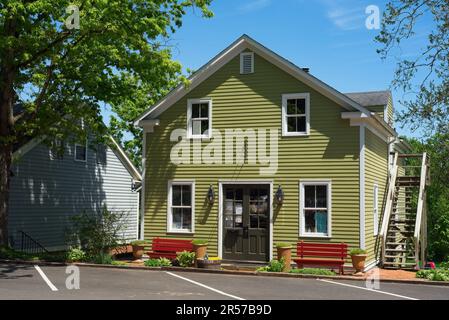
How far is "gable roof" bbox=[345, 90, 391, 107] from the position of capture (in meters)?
23.8

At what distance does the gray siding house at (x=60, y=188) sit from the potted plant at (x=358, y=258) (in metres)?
8.55

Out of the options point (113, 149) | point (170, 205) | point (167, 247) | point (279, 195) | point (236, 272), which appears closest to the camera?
point (236, 272)

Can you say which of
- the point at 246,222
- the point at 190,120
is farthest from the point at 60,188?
the point at 246,222

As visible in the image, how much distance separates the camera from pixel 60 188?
26.3m

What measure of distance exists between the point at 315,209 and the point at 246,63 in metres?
6.02

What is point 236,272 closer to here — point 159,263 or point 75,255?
point 159,263

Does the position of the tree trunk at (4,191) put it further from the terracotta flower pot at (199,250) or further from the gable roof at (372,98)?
the gable roof at (372,98)

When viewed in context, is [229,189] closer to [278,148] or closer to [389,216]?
[278,148]

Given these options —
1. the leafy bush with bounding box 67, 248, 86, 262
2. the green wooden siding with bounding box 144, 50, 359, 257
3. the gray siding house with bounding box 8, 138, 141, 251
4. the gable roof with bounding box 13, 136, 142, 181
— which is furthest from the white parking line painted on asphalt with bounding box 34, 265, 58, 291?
the gable roof with bounding box 13, 136, 142, 181

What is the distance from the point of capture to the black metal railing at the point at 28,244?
2349 centimetres

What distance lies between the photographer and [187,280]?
50.8ft

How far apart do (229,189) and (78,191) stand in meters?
10.6

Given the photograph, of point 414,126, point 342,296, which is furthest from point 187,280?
point 414,126

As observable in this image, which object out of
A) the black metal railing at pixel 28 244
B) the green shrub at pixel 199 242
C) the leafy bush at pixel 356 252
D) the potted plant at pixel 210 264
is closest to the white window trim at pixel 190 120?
the green shrub at pixel 199 242
